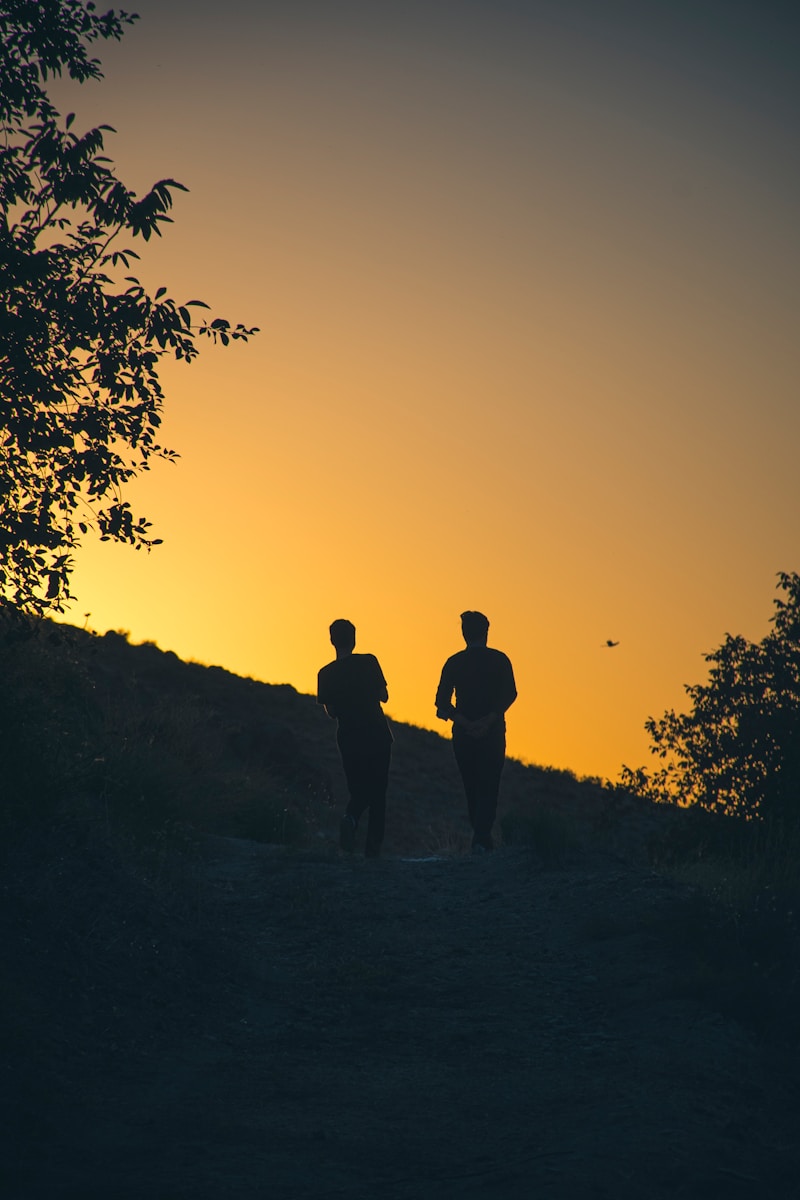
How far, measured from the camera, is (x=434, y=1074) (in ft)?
19.4

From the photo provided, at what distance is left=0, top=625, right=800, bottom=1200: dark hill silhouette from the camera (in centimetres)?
486

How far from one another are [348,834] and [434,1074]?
5.24 meters

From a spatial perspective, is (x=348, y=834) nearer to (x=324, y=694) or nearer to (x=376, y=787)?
(x=376, y=787)

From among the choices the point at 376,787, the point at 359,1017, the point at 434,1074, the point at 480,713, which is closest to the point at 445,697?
the point at 480,713

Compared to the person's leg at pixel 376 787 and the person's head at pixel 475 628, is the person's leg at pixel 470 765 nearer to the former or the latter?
the person's leg at pixel 376 787

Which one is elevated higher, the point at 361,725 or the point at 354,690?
the point at 354,690

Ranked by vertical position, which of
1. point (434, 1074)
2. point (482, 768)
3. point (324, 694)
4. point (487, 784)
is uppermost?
point (324, 694)

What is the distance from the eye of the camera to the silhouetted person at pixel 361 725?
10828 mm

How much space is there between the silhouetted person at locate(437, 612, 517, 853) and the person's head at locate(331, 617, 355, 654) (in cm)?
103

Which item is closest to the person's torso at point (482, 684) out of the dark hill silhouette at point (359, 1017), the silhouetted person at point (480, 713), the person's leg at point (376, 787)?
the silhouetted person at point (480, 713)

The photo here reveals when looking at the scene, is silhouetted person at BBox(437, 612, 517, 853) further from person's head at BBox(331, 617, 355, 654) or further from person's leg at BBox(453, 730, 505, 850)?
person's head at BBox(331, 617, 355, 654)

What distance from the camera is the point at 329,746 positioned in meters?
30.8

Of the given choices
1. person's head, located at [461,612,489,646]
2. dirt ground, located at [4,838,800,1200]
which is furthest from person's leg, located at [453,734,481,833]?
dirt ground, located at [4,838,800,1200]

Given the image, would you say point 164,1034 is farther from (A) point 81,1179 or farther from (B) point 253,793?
(B) point 253,793
